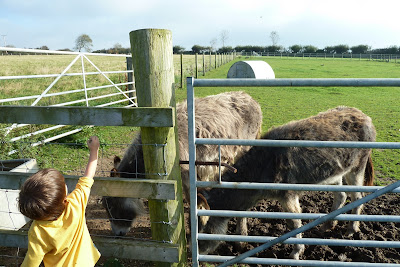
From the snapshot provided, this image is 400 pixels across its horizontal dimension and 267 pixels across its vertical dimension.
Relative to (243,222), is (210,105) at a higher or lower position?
higher

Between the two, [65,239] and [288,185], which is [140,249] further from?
[288,185]

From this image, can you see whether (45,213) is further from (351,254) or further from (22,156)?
(22,156)

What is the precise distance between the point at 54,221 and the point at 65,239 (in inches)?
5.9

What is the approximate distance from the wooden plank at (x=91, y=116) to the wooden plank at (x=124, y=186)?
0.50m

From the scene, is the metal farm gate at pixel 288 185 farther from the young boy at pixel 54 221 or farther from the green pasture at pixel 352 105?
the green pasture at pixel 352 105

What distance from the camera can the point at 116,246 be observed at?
8.60 ft

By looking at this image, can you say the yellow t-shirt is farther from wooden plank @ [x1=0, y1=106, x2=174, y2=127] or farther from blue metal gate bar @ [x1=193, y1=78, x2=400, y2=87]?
blue metal gate bar @ [x1=193, y1=78, x2=400, y2=87]

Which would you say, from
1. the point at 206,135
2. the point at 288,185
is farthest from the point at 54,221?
the point at 206,135

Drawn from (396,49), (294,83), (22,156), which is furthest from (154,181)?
(396,49)

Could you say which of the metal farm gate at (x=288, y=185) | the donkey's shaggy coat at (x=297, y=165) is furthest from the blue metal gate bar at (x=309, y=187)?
the donkey's shaggy coat at (x=297, y=165)

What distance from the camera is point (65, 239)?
6.32 ft

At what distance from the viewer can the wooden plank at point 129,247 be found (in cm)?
257

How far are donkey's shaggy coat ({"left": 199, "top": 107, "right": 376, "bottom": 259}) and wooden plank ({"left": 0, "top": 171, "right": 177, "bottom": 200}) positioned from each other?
3.93 ft

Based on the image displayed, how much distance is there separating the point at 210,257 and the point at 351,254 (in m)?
Answer: 2.16
